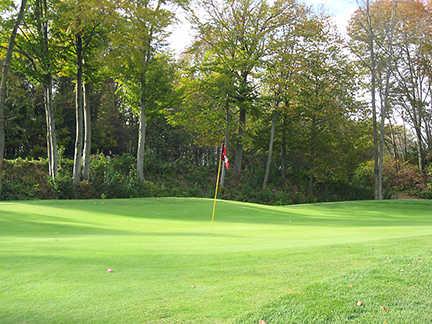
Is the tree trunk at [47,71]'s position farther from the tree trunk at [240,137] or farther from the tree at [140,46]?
the tree trunk at [240,137]

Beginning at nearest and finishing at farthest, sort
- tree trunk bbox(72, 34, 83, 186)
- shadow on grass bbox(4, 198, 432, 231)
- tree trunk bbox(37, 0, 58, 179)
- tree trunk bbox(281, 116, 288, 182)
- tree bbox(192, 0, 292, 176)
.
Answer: shadow on grass bbox(4, 198, 432, 231) → tree trunk bbox(37, 0, 58, 179) → tree trunk bbox(72, 34, 83, 186) → tree bbox(192, 0, 292, 176) → tree trunk bbox(281, 116, 288, 182)

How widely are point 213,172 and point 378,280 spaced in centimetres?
3092

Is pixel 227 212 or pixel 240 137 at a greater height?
pixel 240 137

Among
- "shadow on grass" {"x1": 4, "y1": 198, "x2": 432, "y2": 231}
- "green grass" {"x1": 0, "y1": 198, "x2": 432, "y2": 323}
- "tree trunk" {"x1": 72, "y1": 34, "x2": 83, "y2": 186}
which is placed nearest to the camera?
"green grass" {"x1": 0, "y1": 198, "x2": 432, "y2": 323}

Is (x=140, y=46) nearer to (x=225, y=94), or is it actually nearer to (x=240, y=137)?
(x=225, y=94)

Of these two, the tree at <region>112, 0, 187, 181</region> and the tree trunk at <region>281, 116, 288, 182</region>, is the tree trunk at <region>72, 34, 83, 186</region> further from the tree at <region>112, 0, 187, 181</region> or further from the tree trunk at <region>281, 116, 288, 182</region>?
the tree trunk at <region>281, 116, 288, 182</region>

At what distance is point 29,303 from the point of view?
13.4 ft

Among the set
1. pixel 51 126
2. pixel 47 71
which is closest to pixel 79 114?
pixel 51 126

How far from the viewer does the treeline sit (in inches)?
918

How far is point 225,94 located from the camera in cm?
2933

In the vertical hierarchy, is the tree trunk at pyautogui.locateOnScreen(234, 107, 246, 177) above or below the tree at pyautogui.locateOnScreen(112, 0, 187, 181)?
below

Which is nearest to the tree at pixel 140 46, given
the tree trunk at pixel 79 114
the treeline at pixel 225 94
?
the treeline at pixel 225 94

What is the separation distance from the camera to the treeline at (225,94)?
2331 cm

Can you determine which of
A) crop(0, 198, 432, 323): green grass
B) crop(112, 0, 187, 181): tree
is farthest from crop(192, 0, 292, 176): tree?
crop(0, 198, 432, 323): green grass
